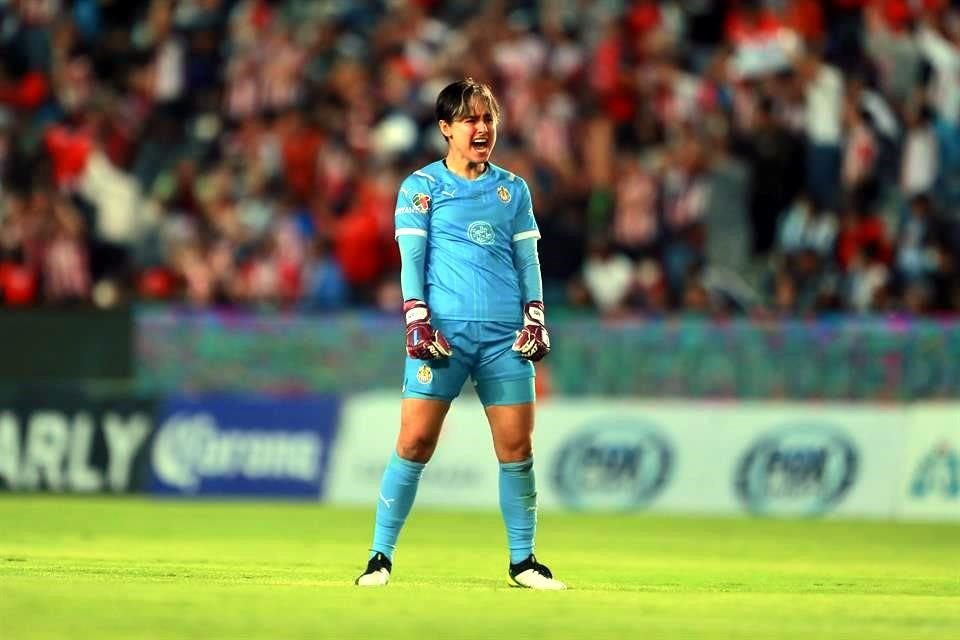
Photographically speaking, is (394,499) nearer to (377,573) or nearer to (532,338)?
(377,573)

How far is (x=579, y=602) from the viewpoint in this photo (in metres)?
8.70

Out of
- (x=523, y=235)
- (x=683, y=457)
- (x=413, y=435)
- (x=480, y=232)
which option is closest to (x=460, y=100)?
(x=480, y=232)

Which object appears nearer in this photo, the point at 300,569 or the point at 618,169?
the point at 300,569

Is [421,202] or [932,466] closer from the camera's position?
[421,202]

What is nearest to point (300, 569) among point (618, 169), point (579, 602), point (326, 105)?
point (579, 602)

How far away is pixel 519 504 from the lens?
31.3 ft

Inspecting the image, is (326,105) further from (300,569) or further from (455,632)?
(455,632)

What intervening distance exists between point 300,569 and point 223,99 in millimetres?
13305

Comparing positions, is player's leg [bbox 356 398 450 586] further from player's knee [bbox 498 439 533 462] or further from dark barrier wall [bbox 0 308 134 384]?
dark barrier wall [bbox 0 308 134 384]

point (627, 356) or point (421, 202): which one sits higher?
point (421, 202)

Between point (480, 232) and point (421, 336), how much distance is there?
0.62 m

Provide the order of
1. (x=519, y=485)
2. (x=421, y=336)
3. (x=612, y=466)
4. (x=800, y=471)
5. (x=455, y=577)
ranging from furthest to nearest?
(x=612, y=466) → (x=800, y=471) → (x=455, y=577) → (x=519, y=485) → (x=421, y=336)

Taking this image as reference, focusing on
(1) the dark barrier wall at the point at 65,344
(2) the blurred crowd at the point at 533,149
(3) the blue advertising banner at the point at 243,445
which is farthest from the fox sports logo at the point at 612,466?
(1) the dark barrier wall at the point at 65,344

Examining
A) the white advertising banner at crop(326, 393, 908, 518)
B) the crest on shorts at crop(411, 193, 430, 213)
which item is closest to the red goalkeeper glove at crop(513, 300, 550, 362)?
the crest on shorts at crop(411, 193, 430, 213)
